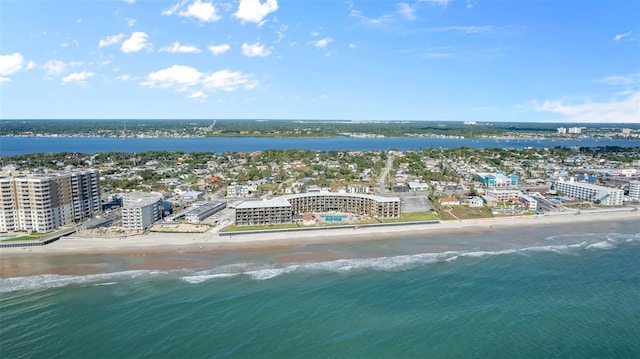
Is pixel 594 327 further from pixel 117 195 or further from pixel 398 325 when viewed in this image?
pixel 117 195

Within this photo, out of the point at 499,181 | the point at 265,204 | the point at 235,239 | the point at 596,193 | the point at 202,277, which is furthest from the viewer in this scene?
the point at 499,181

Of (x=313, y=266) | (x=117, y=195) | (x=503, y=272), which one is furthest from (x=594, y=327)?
(x=117, y=195)

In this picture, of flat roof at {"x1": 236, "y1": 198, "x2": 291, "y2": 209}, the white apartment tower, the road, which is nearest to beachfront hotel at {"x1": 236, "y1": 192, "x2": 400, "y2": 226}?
flat roof at {"x1": 236, "y1": 198, "x2": 291, "y2": 209}

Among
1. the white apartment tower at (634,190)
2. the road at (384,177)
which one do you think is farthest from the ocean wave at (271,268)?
the road at (384,177)

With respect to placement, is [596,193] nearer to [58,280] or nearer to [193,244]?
[193,244]

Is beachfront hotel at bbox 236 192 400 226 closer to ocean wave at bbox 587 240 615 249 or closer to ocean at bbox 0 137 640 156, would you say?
ocean wave at bbox 587 240 615 249

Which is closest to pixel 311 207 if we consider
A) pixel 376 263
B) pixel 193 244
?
pixel 193 244

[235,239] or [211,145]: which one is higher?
[211,145]
